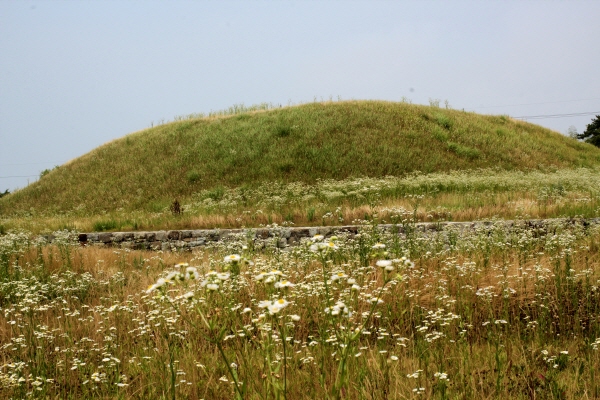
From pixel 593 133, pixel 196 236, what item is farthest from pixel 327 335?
pixel 593 133

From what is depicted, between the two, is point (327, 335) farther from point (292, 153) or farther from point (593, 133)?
point (593, 133)

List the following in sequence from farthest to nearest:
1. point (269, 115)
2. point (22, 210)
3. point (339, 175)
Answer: point (269, 115) < point (22, 210) < point (339, 175)

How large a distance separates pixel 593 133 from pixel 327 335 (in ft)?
173

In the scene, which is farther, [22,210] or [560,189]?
[22,210]

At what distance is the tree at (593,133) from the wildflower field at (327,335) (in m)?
45.8

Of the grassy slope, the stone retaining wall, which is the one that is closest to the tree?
the grassy slope

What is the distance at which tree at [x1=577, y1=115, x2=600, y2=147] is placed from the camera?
148 feet

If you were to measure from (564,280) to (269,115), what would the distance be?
2496 cm

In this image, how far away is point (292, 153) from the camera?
23.7 metres

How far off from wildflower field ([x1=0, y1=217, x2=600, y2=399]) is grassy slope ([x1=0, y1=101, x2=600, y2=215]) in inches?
612

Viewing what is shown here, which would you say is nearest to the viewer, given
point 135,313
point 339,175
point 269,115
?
point 135,313

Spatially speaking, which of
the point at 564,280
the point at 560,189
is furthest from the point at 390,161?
the point at 564,280

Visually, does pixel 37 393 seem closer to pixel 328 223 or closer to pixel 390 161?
pixel 328 223

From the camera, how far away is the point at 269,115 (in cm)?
2906
